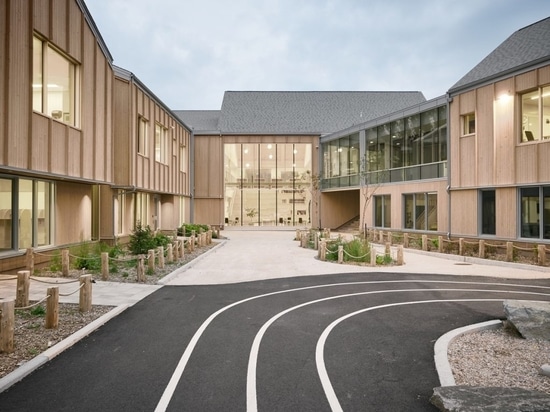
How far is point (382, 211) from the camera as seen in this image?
92.4ft

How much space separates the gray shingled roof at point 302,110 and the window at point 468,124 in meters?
18.9

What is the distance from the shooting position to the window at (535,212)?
1650cm

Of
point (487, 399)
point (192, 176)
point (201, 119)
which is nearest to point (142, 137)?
point (192, 176)

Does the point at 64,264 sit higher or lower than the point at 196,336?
higher

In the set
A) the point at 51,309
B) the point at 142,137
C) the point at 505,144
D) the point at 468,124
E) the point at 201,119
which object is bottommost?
the point at 51,309

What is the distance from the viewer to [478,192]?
64.8 feet

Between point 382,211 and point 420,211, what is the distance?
13.2ft

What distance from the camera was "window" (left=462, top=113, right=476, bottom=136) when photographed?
20562mm

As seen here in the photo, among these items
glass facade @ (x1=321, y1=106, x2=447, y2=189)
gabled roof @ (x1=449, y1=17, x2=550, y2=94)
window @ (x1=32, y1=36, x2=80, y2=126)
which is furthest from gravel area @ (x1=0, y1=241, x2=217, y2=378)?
glass facade @ (x1=321, y1=106, x2=447, y2=189)

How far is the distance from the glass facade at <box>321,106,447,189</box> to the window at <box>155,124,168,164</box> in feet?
46.5

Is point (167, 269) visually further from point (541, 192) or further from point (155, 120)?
point (541, 192)

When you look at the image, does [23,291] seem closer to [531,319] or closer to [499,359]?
[499,359]

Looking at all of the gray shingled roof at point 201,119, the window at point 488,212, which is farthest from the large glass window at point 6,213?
the gray shingled roof at point 201,119

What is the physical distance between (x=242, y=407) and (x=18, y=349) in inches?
164
